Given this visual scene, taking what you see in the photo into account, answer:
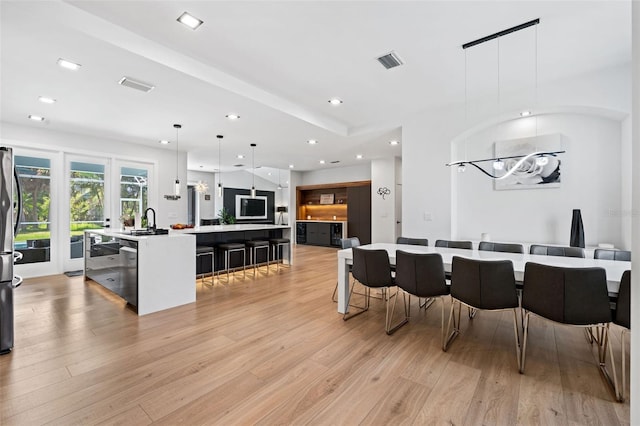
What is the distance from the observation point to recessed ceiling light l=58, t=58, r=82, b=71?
115 inches

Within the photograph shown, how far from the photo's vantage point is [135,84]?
3402 millimetres

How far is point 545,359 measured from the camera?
7.74 ft

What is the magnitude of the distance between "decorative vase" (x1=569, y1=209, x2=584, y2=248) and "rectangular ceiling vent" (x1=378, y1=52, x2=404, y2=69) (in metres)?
2.92

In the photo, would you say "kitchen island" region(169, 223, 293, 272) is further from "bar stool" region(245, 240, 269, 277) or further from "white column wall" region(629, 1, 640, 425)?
"white column wall" region(629, 1, 640, 425)

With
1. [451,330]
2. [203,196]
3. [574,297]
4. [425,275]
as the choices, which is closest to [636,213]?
[574,297]

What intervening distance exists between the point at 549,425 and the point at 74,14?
440cm

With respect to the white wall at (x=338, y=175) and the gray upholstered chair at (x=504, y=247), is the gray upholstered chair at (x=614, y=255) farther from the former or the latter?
the white wall at (x=338, y=175)

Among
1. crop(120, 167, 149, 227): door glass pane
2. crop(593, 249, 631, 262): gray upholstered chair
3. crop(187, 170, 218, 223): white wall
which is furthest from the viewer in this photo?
crop(187, 170, 218, 223): white wall

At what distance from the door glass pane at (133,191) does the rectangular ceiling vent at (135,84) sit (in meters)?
3.47

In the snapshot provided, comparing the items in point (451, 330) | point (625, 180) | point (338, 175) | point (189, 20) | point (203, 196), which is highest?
point (189, 20)

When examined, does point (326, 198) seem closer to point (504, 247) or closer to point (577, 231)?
point (504, 247)

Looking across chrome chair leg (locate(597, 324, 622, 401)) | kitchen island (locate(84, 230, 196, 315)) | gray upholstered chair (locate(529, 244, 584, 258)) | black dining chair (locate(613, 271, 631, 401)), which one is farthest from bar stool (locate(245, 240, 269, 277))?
black dining chair (locate(613, 271, 631, 401))

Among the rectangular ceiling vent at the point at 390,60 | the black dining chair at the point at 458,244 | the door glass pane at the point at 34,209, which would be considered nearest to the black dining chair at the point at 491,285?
the black dining chair at the point at 458,244

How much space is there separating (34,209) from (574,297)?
7.49 m
